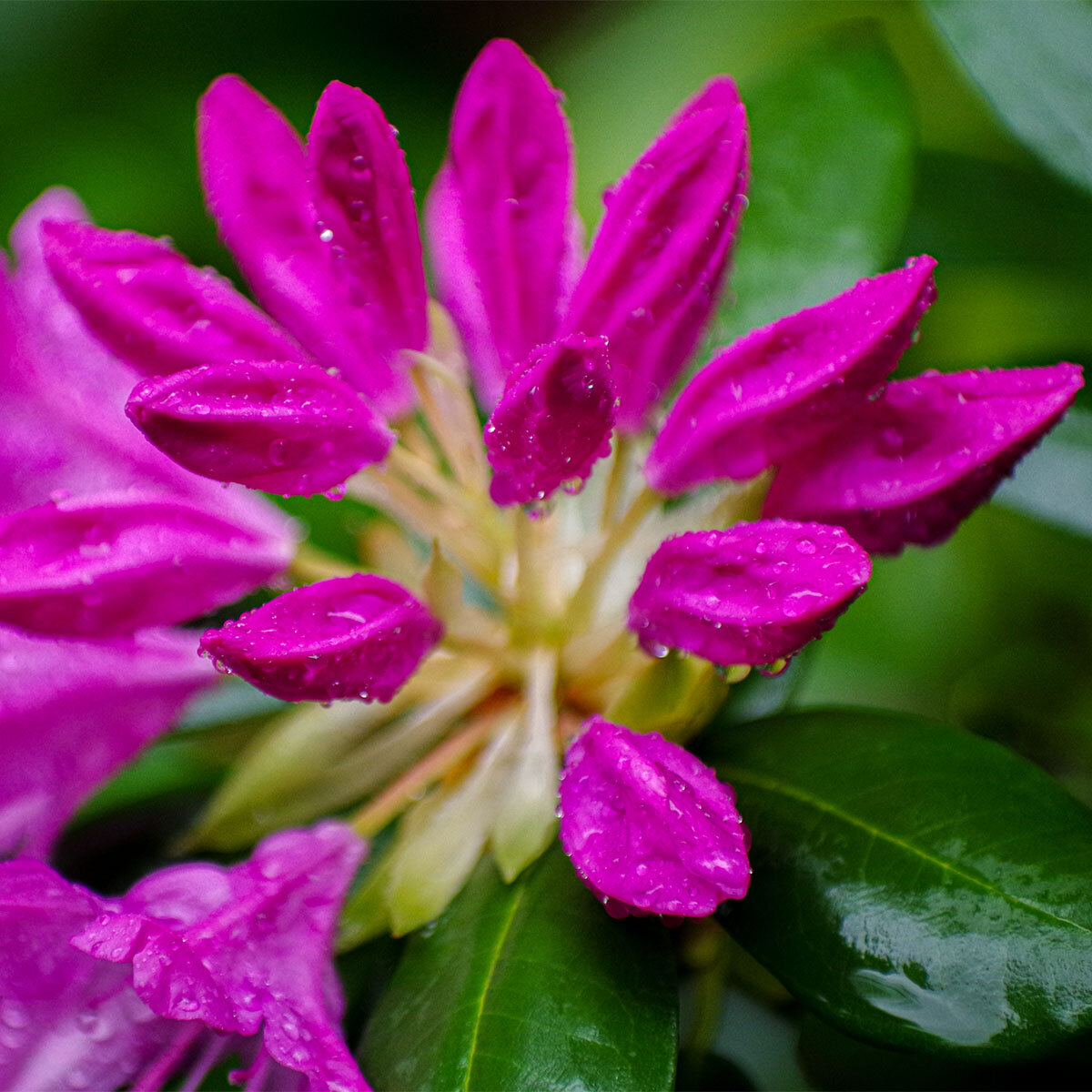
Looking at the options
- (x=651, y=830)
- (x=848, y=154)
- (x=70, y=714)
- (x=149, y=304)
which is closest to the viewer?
(x=651, y=830)

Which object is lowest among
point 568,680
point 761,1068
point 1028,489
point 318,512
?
point 761,1068

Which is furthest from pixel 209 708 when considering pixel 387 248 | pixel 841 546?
pixel 841 546

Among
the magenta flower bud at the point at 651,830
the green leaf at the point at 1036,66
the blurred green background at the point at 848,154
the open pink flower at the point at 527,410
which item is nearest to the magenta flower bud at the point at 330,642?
the open pink flower at the point at 527,410

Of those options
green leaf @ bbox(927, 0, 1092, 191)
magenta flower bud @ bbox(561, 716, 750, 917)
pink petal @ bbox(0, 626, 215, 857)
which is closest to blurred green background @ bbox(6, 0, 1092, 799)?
green leaf @ bbox(927, 0, 1092, 191)

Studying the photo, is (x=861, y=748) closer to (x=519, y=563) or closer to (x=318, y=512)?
(x=519, y=563)

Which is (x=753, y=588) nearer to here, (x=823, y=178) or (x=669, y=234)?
(x=669, y=234)

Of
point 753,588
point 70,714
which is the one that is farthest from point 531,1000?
point 70,714
